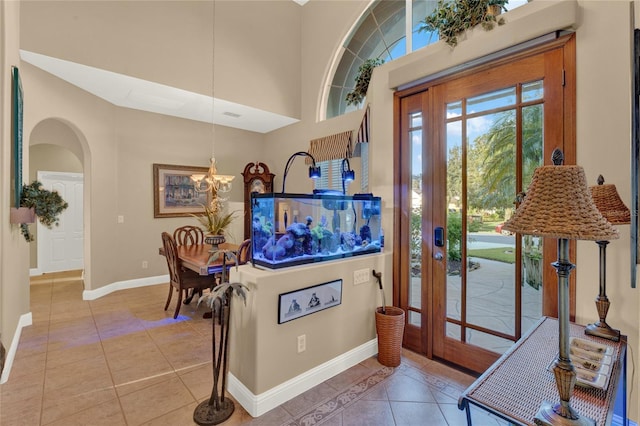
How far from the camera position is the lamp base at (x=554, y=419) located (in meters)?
0.91

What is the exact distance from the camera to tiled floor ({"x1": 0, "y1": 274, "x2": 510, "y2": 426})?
194cm

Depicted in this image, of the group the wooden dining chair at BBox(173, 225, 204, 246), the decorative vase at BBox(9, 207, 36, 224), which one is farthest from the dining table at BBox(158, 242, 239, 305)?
the decorative vase at BBox(9, 207, 36, 224)

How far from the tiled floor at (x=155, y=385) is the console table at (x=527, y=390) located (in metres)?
0.90

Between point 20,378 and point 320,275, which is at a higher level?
point 320,275

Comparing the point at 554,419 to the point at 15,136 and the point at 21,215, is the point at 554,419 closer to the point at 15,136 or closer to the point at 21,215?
the point at 21,215

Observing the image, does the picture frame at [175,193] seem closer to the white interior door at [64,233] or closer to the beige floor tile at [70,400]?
the white interior door at [64,233]

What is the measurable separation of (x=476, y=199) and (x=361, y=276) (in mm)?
1142

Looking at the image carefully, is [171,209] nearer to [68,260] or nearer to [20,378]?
A: [68,260]

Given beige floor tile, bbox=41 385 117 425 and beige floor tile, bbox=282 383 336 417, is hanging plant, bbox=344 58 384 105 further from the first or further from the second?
beige floor tile, bbox=41 385 117 425

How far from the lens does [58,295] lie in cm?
444

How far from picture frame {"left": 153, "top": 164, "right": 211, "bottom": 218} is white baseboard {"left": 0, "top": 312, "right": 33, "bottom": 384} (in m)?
2.13

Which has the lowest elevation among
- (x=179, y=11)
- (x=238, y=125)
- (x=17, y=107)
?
(x=17, y=107)

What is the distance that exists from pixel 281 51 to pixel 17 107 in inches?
142

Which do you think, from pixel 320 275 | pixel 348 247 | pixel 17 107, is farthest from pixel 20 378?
pixel 348 247
